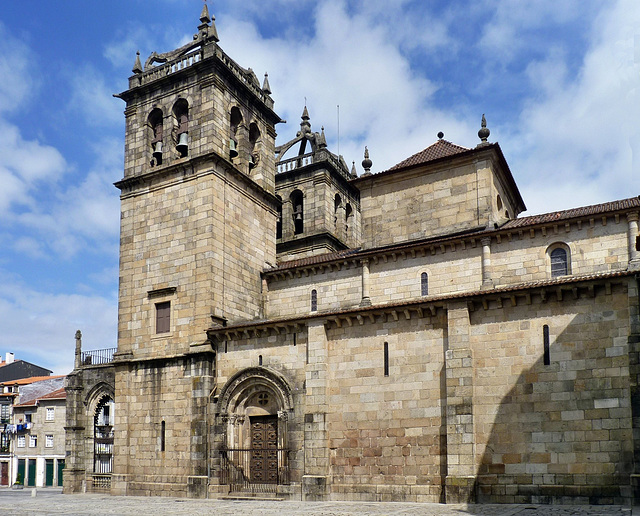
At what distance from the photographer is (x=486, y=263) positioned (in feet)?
78.8

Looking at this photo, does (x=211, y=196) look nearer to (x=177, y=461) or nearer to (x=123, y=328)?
(x=123, y=328)

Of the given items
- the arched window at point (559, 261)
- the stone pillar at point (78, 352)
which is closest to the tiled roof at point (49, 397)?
the stone pillar at point (78, 352)

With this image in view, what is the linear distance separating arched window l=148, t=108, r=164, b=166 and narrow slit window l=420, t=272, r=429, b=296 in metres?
13.0

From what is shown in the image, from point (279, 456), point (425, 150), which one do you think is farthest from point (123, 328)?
point (425, 150)

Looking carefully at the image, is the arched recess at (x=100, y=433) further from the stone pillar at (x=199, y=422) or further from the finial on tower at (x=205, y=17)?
the finial on tower at (x=205, y=17)

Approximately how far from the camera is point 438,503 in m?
19.5

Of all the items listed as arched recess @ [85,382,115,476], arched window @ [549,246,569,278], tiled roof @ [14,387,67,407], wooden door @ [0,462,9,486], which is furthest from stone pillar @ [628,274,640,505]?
wooden door @ [0,462,9,486]

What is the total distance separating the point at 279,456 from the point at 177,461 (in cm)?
446

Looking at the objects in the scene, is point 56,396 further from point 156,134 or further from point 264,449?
point 264,449

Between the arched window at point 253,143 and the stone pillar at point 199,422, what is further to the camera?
the arched window at point 253,143

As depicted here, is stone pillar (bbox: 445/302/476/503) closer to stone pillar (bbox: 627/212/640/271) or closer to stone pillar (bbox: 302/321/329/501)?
stone pillar (bbox: 302/321/329/501)

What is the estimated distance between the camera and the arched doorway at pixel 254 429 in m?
23.3

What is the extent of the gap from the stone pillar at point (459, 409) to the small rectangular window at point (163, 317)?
12130mm

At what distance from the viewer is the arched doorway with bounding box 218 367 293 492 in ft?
76.4
